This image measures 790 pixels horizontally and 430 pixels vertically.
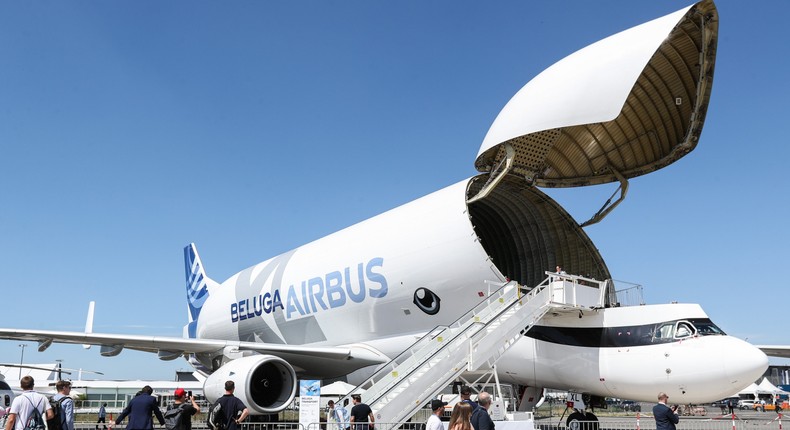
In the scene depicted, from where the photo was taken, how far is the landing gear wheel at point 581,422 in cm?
1264

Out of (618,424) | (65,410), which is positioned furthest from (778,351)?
(65,410)

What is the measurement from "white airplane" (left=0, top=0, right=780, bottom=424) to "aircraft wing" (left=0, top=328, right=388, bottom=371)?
50 mm

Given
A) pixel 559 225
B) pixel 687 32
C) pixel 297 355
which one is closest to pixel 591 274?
pixel 559 225

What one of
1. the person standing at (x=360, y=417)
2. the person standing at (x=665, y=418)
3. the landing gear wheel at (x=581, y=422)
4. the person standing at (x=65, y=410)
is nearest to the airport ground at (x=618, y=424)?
the landing gear wheel at (x=581, y=422)

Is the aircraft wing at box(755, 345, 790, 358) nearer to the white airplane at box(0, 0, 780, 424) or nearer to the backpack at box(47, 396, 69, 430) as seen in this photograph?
the white airplane at box(0, 0, 780, 424)

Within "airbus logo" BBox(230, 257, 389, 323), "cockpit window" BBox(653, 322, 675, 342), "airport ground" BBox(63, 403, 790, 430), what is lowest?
"airport ground" BBox(63, 403, 790, 430)

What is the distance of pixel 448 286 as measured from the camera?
14.4m

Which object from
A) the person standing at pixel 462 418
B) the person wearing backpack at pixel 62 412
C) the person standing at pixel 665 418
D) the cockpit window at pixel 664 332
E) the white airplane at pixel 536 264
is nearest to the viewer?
the person standing at pixel 462 418

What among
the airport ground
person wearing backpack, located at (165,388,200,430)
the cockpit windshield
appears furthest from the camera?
the airport ground

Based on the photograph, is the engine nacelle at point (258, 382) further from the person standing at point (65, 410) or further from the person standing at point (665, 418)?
the person standing at point (665, 418)

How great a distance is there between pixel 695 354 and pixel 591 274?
5.20m

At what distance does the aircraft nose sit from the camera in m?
10.9

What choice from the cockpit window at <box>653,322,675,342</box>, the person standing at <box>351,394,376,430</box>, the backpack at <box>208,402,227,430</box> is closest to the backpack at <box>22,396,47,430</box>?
the backpack at <box>208,402,227,430</box>

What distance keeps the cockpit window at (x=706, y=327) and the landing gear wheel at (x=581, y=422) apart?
2600mm
